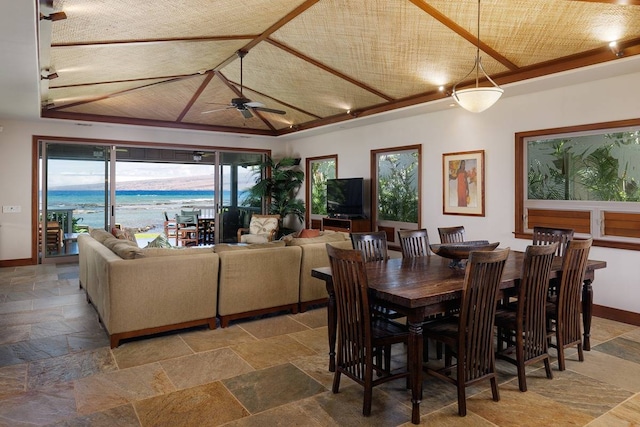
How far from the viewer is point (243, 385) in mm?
2904

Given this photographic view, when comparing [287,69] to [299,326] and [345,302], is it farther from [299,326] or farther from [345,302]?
[345,302]

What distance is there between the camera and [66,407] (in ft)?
8.44

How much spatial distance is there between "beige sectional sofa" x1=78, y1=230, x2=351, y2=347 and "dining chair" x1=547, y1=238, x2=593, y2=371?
2.34 meters

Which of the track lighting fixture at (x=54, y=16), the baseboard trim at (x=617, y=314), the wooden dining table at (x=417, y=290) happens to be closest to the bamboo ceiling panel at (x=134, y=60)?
the track lighting fixture at (x=54, y=16)

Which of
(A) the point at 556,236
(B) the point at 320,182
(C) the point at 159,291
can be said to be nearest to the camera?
(C) the point at 159,291

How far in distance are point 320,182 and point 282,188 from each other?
37.1 inches

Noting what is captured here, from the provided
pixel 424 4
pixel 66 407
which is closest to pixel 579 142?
pixel 424 4

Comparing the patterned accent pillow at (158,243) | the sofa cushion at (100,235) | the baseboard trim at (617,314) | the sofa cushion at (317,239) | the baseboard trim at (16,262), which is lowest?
the baseboard trim at (617,314)

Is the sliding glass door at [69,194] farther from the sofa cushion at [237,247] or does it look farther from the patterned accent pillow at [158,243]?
the sofa cushion at [237,247]

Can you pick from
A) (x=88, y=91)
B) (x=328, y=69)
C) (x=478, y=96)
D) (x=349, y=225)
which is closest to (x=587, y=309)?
(x=478, y=96)

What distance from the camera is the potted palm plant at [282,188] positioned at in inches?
360

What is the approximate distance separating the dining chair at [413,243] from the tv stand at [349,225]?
2.97 metres

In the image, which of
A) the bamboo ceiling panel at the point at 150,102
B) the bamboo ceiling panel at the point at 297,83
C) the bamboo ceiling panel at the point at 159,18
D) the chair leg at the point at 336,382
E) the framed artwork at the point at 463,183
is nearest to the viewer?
the chair leg at the point at 336,382

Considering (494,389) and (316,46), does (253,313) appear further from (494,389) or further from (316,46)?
(316,46)
